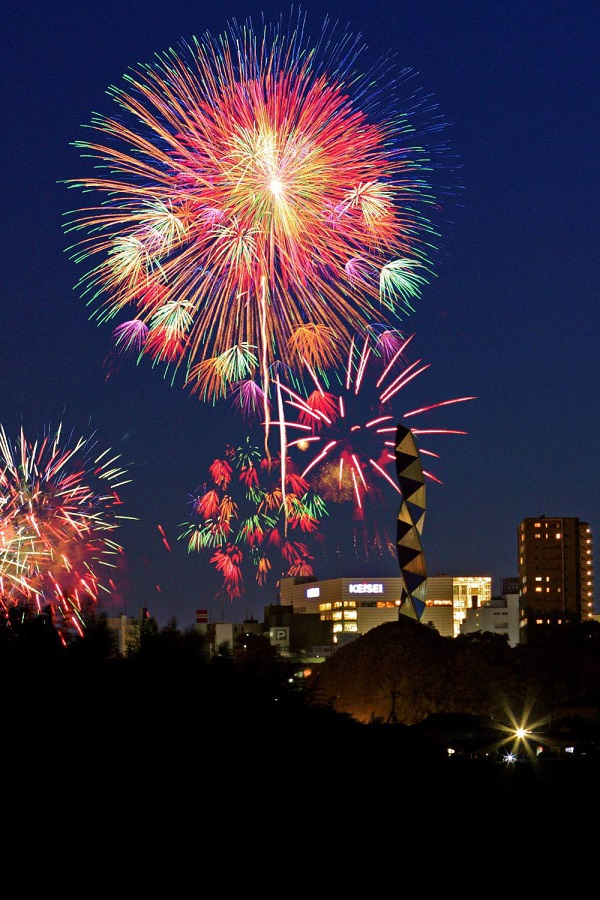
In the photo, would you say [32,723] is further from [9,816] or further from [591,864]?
[591,864]

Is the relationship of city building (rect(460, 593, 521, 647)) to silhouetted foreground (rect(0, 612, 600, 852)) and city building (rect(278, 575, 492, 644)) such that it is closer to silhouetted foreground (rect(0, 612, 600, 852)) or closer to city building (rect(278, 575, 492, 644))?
city building (rect(278, 575, 492, 644))

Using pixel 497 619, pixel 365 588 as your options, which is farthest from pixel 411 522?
pixel 365 588

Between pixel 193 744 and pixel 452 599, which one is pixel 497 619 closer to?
pixel 452 599

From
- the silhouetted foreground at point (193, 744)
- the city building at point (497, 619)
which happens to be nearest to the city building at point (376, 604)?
the city building at point (497, 619)

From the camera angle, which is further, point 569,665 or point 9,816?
point 569,665

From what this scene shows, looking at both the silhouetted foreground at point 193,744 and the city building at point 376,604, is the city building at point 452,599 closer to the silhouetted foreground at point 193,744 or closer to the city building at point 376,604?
the city building at point 376,604

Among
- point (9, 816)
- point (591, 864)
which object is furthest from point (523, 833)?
point (9, 816)
